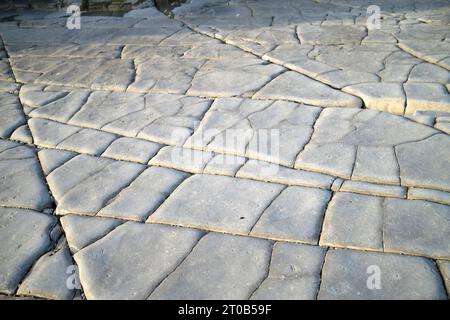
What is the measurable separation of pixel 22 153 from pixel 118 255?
52.1 inches


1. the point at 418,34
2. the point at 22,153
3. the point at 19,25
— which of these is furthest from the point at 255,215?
the point at 19,25

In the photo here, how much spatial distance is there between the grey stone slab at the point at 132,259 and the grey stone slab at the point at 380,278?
2.04 ft

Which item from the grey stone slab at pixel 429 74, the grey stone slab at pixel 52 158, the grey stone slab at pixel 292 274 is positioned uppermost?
the grey stone slab at pixel 429 74

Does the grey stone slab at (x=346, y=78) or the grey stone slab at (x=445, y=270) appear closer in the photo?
the grey stone slab at (x=445, y=270)

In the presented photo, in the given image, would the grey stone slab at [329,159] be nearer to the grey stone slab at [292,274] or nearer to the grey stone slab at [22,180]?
the grey stone slab at [292,274]

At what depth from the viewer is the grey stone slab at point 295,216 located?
170 centimetres

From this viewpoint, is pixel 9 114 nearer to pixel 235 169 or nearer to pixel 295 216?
pixel 235 169

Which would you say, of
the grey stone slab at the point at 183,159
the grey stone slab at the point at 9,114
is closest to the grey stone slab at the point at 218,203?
the grey stone slab at the point at 183,159

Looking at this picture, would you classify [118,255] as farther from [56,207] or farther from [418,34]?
[418,34]

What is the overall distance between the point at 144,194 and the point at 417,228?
4.43ft

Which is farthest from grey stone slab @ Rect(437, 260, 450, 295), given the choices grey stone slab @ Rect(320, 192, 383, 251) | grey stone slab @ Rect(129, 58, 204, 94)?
grey stone slab @ Rect(129, 58, 204, 94)

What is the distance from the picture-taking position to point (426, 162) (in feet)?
6.60

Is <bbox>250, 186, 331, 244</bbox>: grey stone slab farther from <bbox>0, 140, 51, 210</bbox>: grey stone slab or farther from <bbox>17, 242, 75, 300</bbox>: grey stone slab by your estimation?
<bbox>0, 140, 51, 210</bbox>: grey stone slab

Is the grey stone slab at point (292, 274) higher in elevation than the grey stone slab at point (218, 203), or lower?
lower
